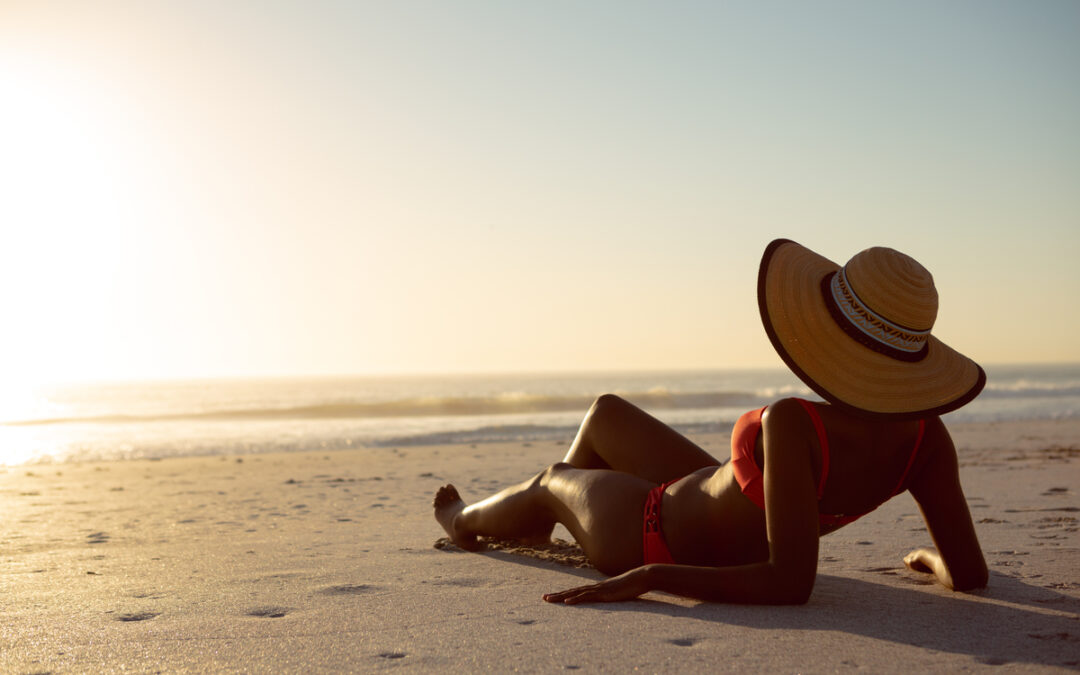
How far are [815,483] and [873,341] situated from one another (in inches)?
19.5

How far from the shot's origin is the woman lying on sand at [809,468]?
258 centimetres

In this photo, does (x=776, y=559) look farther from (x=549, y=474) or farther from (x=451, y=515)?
(x=451, y=515)

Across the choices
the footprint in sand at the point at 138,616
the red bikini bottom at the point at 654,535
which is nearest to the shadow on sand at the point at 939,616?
the red bikini bottom at the point at 654,535

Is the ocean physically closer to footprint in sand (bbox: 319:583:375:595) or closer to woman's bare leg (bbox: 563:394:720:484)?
footprint in sand (bbox: 319:583:375:595)

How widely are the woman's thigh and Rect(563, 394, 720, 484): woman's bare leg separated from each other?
0.70 ft

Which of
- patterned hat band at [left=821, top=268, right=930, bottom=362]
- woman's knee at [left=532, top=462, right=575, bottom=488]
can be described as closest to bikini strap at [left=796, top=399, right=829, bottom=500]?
patterned hat band at [left=821, top=268, right=930, bottom=362]

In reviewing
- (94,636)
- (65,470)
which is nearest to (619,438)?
(94,636)

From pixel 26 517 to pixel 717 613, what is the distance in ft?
18.4

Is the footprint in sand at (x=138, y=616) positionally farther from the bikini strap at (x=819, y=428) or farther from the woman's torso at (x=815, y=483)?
the bikini strap at (x=819, y=428)

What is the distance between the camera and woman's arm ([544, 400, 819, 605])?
2.57 metres

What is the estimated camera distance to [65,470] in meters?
10.8

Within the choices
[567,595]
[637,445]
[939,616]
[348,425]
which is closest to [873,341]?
[939,616]

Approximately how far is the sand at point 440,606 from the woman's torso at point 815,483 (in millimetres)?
219

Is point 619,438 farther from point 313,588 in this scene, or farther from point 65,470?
point 65,470
